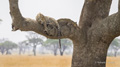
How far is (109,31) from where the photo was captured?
4215 mm

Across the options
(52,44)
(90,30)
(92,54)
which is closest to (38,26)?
(90,30)

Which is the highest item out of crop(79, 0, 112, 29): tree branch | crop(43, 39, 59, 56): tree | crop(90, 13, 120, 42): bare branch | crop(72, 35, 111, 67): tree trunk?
crop(79, 0, 112, 29): tree branch

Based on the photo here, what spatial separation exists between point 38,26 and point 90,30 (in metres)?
1.23

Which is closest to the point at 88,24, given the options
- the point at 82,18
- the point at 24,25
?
the point at 82,18

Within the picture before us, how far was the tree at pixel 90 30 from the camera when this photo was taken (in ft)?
13.3

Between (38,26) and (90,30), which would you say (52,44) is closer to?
(90,30)

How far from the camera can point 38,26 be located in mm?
4035

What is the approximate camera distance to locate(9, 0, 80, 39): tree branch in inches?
146

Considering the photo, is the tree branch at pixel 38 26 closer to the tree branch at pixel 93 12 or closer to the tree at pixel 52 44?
the tree branch at pixel 93 12

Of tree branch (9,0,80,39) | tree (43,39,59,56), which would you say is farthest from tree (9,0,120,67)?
tree (43,39,59,56)

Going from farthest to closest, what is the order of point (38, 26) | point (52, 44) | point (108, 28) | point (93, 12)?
point (52, 44) → point (93, 12) → point (108, 28) → point (38, 26)

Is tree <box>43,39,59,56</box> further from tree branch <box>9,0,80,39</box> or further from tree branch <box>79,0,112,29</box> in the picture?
tree branch <box>9,0,80,39</box>

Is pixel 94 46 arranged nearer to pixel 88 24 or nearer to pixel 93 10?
pixel 88 24

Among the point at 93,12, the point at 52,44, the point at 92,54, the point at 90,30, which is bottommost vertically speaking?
the point at 52,44
